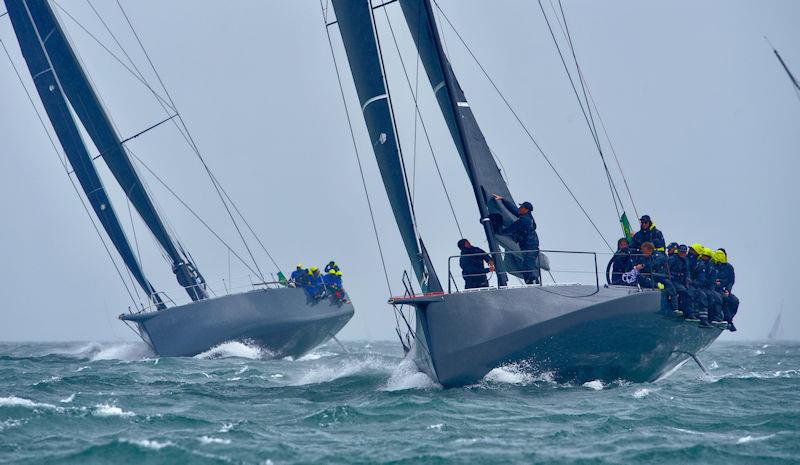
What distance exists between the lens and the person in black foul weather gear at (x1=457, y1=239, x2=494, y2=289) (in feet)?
45.5

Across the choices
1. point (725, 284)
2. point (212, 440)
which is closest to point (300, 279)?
point (725, 284)

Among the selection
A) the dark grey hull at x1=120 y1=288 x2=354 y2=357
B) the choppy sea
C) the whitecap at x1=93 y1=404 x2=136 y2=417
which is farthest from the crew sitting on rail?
the whitecap at x1=93 y1=404 x2=136 y2=417

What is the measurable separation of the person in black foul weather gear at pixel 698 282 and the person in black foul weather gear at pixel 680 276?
271 mm

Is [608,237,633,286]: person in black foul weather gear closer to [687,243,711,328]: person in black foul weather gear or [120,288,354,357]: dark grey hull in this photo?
[687,243,711,328]: person in black foul weather gear

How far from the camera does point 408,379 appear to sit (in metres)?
14.6

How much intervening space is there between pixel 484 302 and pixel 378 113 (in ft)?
9.82

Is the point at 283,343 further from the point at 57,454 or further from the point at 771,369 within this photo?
the point at 57,454

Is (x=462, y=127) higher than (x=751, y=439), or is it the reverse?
(x=462, y=127)

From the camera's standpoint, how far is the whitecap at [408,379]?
14.0 m

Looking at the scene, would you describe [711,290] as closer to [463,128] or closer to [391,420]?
[463,128]

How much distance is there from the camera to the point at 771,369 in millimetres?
21688

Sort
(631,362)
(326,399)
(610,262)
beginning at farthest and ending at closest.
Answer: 1. (610,262)
2. (631,362)
3. (326,399)

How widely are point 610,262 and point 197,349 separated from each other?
34.3 feet

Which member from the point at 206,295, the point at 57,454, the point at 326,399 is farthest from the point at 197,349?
the point at 57,454
